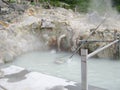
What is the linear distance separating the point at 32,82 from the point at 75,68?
2404 millimetres

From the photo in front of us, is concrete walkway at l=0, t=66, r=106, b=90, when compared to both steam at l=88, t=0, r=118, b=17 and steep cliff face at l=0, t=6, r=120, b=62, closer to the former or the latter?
steep cliff face at l=0, t=6, r=120, b=62

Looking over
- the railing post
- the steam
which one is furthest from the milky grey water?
the steam

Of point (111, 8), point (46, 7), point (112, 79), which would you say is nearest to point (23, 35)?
point (112, 79)

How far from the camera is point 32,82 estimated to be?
4.27 m

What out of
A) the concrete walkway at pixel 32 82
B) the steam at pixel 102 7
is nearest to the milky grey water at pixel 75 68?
the concrete walkway at pixel 32 82

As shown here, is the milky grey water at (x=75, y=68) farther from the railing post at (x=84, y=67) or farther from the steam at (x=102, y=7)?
the steam at (x=102, y=7)

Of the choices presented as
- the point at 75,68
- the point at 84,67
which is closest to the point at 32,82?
the point at 84,67

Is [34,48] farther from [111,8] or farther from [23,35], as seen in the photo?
[111,8]

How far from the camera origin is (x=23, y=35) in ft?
28.1

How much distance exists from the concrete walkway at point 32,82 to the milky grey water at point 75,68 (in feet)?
3.54

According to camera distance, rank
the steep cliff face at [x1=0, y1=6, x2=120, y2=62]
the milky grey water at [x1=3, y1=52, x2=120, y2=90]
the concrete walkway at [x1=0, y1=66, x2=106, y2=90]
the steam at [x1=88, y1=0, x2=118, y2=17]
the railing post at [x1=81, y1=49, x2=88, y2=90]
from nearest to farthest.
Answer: the railing post at [x1=81, y1=49, x2=88, y2=90]
the concrete walkway at [x1=0, y1=66, x2=106, y2=90]
the milky grey water at [x1=3, y1=52, x2=120, y2=90]
the steep cliff face at [x1=0, y1=6, x2=120, y2=62]
the steam at [x1=88, y1=0, x2=118, y2=17]

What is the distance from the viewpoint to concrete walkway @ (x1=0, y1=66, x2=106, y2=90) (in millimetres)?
3973

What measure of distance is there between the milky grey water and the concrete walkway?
108 centimetres

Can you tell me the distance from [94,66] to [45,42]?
3.18 metres
